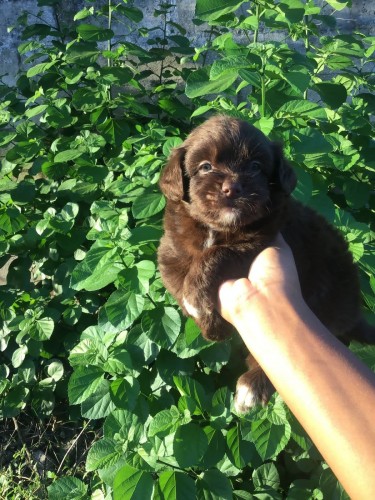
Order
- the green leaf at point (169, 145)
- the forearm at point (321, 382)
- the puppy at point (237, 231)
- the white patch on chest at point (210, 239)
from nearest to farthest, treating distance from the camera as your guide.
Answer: the forearm at point (321, 382) < the puppy at point (237, 231) < the white patch on chest at point (210, 239) < the green leaf at point (169, 145)

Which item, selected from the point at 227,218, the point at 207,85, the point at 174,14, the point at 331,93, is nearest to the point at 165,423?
the point at 227,218

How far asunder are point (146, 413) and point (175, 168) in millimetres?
1031

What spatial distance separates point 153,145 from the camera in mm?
3051

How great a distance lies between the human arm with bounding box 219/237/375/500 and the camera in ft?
4.85

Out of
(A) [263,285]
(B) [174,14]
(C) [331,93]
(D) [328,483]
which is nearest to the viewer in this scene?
(A) [263,285]

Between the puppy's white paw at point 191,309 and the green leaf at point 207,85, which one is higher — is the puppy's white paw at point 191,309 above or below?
below

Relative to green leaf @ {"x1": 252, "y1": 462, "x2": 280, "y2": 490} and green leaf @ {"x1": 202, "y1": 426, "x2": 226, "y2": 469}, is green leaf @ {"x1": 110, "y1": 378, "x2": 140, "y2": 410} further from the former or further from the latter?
green leaf @ {"x1": 252, "y1": 462, "x2": 280, "y2": 490}

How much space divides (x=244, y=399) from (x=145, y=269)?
645mm

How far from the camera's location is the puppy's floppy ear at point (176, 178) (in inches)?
93.4

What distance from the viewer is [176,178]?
238 centimetres

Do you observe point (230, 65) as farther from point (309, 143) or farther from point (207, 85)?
point (309, 143)

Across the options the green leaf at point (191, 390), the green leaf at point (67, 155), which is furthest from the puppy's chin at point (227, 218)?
the green leaf at point (67, 155)

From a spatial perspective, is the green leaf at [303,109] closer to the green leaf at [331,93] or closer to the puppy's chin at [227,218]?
the green leaf at [331,93]

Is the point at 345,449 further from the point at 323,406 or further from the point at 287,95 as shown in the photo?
the point at 287,95
